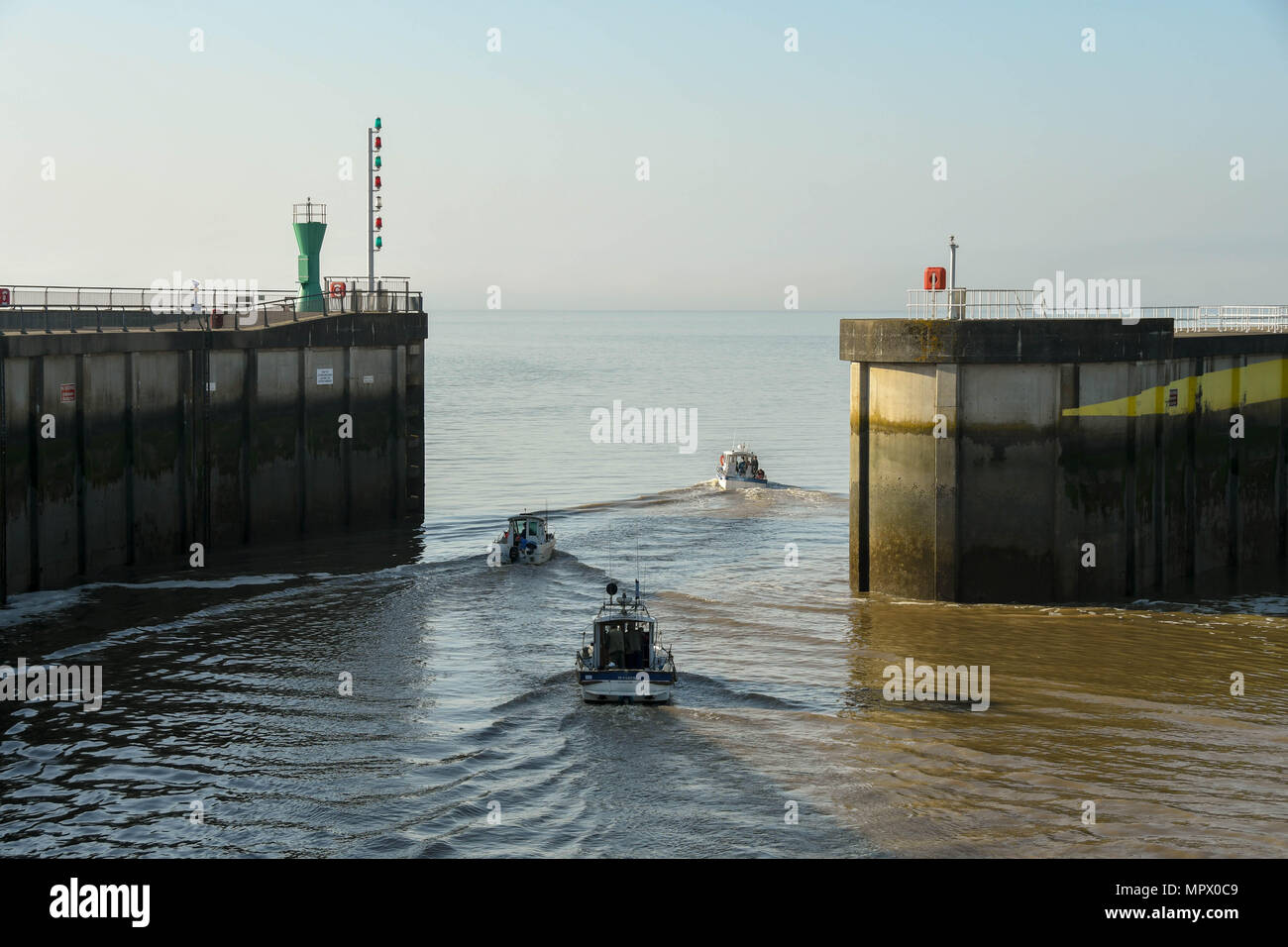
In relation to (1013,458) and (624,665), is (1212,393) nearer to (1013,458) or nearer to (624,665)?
(1013,458)

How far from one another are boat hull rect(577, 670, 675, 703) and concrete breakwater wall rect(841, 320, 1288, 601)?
1236cm

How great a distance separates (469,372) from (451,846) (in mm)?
177382

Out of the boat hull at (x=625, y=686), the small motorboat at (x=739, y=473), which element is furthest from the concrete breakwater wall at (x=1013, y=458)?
the small motorboat at (x=739, y=473)

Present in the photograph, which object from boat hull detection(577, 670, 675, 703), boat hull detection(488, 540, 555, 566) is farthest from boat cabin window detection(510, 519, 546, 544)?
boat hull detection(577, 670, 675, 703)

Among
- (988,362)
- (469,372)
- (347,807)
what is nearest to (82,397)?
(347,807)

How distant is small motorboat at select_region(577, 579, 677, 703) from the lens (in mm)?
28312

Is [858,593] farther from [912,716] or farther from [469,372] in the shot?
[469,372]

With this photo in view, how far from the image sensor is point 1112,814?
22062 mm

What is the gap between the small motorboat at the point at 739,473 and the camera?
7100 cm

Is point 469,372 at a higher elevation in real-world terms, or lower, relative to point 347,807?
higher

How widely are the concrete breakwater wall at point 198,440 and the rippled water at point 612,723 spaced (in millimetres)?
2092

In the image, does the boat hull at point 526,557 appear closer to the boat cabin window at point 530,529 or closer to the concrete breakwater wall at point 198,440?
the boat cabin window at point 530,529

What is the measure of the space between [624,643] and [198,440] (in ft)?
79.7

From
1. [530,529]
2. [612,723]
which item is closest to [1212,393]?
[530,529]
